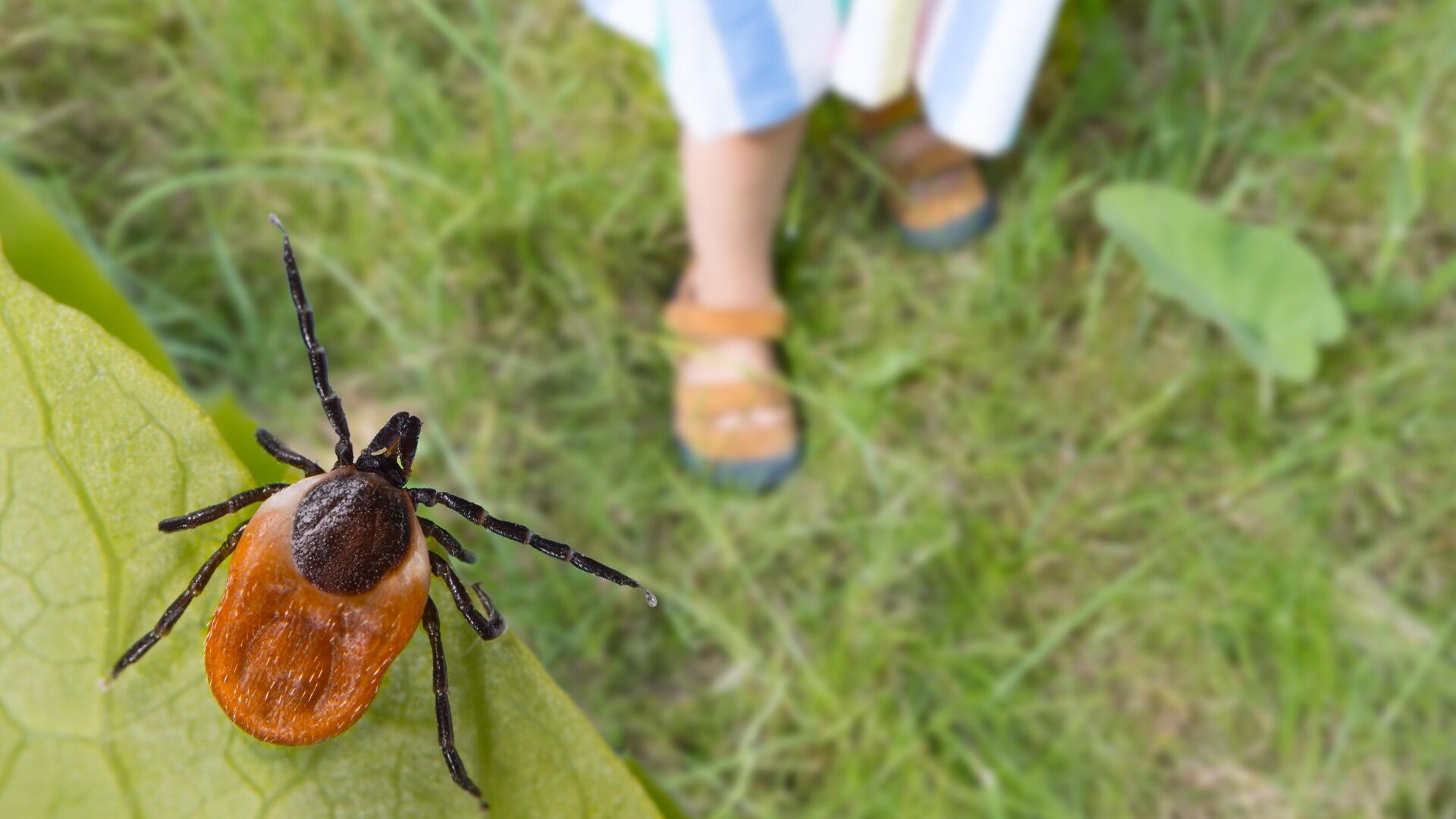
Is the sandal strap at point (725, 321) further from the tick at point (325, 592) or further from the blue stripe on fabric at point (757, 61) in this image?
the tick at point (325, 592)

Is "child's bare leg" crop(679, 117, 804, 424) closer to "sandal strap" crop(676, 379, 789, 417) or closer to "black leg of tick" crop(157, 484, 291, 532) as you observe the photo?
"sandal strap" crop(676, 379, 789, 417)

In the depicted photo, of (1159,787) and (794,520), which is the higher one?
(794,520)

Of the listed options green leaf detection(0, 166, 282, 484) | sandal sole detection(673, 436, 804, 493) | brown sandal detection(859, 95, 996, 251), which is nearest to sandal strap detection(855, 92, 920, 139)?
brown sandal detection(859, 95, 996, 251)

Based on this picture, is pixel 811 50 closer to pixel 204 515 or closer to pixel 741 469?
pixel 741 469

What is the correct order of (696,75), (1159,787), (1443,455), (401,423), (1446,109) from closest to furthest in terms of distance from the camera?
(401,423)
(696,75)
(1159,787)
(1443,455)
(1446,109)

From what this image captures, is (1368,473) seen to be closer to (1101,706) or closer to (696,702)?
(1101,706)

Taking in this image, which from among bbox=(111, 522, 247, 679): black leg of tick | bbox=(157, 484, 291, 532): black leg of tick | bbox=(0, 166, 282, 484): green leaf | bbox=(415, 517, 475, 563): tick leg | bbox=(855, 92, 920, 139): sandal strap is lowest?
bbox=(855, 92, 920, 139): sandal strap

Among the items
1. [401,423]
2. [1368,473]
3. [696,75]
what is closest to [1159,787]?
[1368,473]
